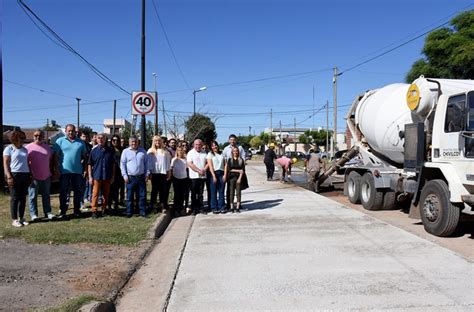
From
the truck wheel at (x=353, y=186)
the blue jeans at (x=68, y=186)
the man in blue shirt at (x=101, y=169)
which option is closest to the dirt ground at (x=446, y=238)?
the truck wheel at (x=353, y=186)

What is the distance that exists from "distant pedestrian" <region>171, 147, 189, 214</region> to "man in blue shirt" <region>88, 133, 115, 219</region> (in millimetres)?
1537

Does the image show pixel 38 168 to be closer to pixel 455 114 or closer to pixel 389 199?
pixel 455 114

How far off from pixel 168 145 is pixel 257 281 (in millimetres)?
7698

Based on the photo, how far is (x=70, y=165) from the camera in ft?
32.6

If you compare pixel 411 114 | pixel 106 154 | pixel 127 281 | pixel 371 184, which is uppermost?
pixel 411 114

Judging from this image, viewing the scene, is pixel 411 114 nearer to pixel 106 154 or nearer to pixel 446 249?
pixel 446 249

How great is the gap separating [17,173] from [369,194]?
28.1 feet

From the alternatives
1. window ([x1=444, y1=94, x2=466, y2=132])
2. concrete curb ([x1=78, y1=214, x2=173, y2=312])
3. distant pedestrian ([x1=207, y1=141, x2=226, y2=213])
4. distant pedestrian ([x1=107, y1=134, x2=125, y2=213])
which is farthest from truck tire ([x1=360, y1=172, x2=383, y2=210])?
distant pedestrian ([x1=107, y1=134, x2=125, y2=213])

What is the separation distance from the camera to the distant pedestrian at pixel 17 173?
8.89 metres

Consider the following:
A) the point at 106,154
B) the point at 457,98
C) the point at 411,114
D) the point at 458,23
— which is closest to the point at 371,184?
the point at 411,114

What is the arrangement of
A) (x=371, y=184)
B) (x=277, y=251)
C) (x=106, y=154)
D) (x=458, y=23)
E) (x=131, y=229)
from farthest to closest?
1. (x=458, y=23)
2. (x=371, y=184)
3. (x=106, y=154)
4. (x=131, y=229)
5. (x=277, y=251)

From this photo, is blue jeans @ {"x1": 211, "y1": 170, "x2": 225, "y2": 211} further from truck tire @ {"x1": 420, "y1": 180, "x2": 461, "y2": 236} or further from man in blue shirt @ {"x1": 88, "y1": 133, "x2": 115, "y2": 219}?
truck tire @ {"x1": 420, "y1": 180, "x2": 461, "y2": 236}

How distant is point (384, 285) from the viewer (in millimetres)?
5676

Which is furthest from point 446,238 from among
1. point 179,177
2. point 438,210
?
point 179,177
